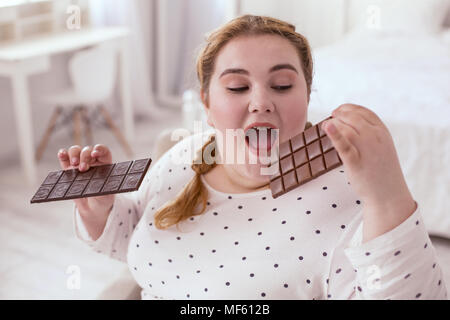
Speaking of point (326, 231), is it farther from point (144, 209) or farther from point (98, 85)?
point (98, 85)

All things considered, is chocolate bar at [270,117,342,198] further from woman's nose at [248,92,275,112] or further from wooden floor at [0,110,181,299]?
wooden floor at [0,110,181,299]

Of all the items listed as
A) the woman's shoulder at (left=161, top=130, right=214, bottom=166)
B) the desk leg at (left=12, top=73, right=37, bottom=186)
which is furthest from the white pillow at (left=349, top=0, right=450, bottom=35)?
the woman's shoulder at (left=161, top=130, right=214, bottom=166)

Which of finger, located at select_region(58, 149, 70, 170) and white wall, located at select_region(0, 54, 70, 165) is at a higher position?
finger, located at select_region(58, 149, 70, 170)

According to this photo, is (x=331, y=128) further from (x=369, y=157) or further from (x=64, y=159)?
(x=64, y=159)

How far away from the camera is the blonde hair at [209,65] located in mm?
771

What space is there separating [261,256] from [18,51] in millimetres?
2557

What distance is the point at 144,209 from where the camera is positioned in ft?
3.38

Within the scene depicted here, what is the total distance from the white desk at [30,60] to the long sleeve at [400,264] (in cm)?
257

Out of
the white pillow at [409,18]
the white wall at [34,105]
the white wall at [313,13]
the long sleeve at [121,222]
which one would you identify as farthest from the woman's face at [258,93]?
the white wall at [313,13]

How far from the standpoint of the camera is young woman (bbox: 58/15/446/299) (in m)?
0.60

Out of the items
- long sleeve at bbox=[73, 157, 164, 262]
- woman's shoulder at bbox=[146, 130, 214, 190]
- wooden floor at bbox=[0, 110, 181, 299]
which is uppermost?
woman's shoulder at bbox=[146, 130, 214, 190]

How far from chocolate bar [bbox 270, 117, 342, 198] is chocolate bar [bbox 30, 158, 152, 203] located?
0.17m

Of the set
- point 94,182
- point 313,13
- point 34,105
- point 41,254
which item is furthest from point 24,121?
point 94,182

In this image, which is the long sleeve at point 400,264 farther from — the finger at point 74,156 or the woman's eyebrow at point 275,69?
the finger at point 74,156
